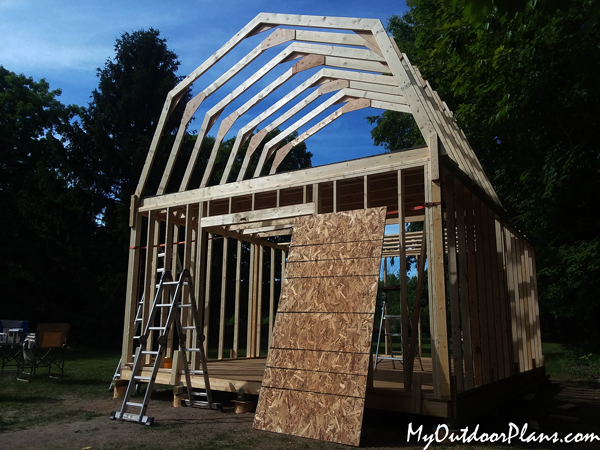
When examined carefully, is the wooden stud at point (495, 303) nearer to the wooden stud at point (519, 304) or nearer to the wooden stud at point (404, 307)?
the wooden stud at point (519, 304)

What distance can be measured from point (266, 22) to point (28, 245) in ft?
54.8

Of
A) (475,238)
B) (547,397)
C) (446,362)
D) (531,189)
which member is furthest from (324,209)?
(531,189)

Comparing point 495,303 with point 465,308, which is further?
point 495,303

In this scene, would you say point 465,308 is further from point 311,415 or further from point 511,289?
point 511,289

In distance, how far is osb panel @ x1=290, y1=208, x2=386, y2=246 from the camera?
5.92m

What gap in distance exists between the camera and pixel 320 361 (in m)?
5.45

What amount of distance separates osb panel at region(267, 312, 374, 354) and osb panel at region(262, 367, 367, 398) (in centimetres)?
29

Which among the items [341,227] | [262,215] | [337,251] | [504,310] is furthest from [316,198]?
[504,310]

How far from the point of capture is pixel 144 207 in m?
9.04

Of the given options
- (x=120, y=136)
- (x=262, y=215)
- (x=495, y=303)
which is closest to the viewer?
(x=262, y=215)

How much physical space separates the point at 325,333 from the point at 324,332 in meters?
0.02

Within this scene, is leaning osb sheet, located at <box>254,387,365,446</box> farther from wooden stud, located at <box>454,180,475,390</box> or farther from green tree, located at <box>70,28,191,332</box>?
green tree, located at <box>70,28,191,332</box>

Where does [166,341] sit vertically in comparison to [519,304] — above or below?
below

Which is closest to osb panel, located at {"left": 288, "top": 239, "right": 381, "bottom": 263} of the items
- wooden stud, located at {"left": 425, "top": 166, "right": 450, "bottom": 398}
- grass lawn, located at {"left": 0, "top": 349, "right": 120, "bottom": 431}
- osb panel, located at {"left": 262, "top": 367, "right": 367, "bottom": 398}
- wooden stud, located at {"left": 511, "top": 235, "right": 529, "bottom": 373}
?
wooden stud, located at {"left": 425, "top": 166, "right": 450, "bottom": 398}
